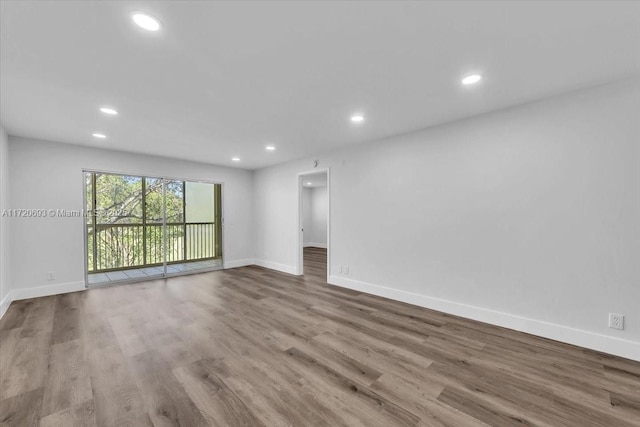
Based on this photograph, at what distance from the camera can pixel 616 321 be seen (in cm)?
240

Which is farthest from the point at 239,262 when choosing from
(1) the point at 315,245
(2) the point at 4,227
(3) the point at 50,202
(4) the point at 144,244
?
(1) the point at 315,245

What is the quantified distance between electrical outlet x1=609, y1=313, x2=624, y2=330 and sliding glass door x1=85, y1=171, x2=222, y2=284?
6.54 meters

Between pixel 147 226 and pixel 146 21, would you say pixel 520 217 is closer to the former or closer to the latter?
pixel 146 21

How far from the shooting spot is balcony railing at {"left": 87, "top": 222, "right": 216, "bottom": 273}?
5.93 meters

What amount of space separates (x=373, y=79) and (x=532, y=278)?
2.59 metres

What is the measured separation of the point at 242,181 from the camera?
6.70 meters

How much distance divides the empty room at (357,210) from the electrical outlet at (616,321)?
13 millimetres

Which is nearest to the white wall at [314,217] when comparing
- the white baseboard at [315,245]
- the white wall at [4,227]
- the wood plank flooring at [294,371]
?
the white baseboard at [315,245]

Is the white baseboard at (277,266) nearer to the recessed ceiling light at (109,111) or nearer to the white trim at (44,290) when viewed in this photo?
the white trim at (44,290)

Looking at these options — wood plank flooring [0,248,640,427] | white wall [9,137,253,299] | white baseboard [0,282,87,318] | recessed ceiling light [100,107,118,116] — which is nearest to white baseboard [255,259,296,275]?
wood plank flooring [0,248,640,427]

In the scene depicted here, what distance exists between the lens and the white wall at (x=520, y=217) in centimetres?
241

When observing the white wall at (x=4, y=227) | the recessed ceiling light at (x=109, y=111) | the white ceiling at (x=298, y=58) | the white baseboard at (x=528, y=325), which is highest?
the recessed ceiling light at (x=109, y=111)

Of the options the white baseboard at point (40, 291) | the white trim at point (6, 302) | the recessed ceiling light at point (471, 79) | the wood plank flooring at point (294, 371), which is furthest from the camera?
the white baseboard at point (40, 291)

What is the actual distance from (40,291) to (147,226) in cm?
250
